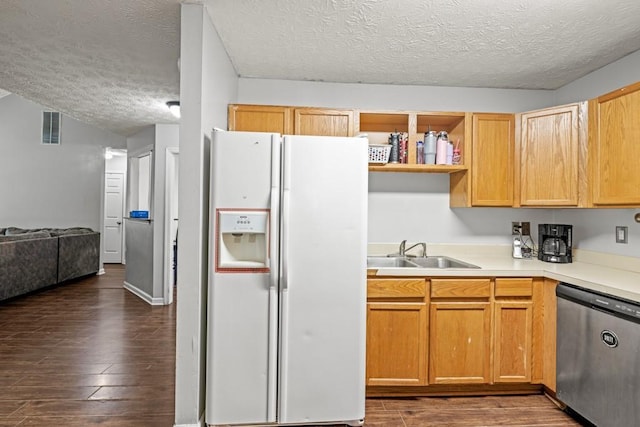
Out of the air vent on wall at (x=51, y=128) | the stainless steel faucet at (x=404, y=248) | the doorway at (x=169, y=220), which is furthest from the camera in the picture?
the air vent on wall at (x=51, y=128)

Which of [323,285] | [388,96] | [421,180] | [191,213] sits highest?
[388,96]

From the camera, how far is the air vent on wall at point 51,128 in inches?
269

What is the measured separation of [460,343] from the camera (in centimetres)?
248

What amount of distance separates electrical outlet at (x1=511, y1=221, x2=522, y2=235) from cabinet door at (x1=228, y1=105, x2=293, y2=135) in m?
2.09

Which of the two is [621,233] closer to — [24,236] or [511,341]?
[511,341]

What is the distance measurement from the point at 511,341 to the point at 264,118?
236 cm

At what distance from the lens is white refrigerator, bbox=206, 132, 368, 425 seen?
80.7 inches

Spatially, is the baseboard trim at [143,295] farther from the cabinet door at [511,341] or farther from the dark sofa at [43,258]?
the cabinet door at [511,341]

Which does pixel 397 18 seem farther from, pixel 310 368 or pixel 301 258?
pixel 310 368

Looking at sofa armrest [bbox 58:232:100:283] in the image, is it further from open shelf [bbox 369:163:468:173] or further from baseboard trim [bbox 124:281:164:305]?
open shelf [bbox 369:163:468:173]

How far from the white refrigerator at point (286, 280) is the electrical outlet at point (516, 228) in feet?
5.85

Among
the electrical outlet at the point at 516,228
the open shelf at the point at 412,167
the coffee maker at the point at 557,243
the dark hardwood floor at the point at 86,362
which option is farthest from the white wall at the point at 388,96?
the dark hardwood floor at the point at 86,362

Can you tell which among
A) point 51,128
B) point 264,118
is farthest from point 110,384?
point 51,128

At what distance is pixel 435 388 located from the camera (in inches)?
99.3
